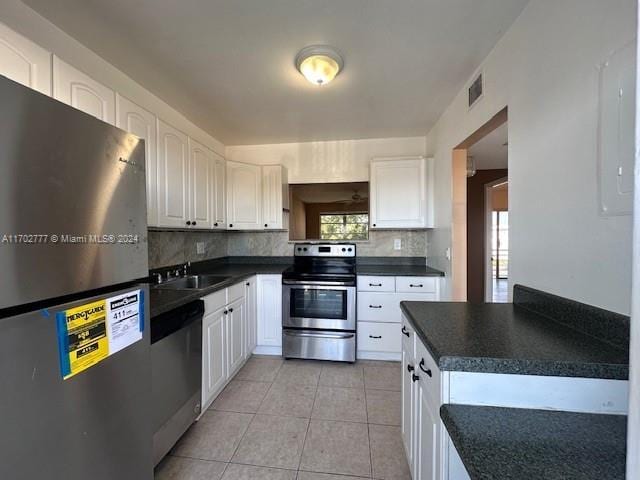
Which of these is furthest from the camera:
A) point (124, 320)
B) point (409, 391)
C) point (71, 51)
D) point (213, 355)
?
point (213, 355)

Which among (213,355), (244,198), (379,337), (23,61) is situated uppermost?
(23,61)

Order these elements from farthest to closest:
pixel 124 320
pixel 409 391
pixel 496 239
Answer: pixel 496 239
pixel 409 391
pixel 124 320

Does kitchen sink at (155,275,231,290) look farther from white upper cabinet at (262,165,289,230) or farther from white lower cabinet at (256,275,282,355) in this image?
white upper cabinet at (262,165,289,230)

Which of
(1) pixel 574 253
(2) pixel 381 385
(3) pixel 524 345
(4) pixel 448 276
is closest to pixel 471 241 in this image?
(4) pixel 448 276

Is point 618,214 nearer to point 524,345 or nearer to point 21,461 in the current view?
point 524,345

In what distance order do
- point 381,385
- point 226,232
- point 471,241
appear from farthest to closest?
point 471,241 < point 226,232 < point 381,385

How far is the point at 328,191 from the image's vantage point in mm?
3324

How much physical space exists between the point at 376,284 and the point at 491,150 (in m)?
2.32

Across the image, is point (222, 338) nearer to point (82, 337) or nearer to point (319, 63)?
point (82, 337)

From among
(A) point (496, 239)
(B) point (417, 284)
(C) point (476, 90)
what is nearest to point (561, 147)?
(C) point (476, 90)

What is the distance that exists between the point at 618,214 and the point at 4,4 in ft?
8.56

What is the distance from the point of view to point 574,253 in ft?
3.43

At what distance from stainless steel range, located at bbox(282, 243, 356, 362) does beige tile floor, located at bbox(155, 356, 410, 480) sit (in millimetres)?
217

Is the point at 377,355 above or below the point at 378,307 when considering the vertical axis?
below
